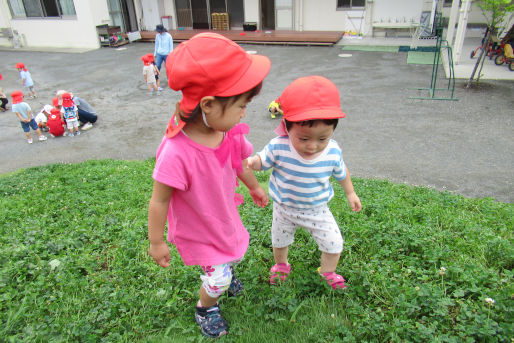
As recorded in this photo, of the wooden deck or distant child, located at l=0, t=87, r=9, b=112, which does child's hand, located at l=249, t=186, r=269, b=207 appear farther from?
the wooden deck

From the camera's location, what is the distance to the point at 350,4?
1761 centimetres

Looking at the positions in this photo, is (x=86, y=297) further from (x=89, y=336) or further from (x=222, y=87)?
(x=222, y=87)

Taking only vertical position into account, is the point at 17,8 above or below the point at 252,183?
above

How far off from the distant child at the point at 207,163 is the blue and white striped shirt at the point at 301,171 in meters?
0.18

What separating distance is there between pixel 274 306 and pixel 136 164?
4.43 m

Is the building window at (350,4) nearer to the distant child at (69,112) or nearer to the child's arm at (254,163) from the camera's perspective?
the distant child at (69,112)

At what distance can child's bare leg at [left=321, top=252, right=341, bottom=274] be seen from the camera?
8.83 feet

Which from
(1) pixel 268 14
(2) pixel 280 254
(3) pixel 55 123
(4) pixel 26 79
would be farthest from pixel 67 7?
(2) pixel 280 254

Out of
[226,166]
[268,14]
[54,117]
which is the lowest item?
[54,117]

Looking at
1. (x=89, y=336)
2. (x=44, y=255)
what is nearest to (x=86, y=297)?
(x=89, y=336)

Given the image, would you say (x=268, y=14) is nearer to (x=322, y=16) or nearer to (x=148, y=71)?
(x=322, y=16)

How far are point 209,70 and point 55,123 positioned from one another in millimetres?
7780

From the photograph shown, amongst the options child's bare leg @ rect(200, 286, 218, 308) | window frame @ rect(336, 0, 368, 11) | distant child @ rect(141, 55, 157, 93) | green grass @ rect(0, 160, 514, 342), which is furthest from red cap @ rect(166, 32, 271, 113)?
window frame @ rect(336, 0, 368, 11)

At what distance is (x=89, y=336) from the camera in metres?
2.42
